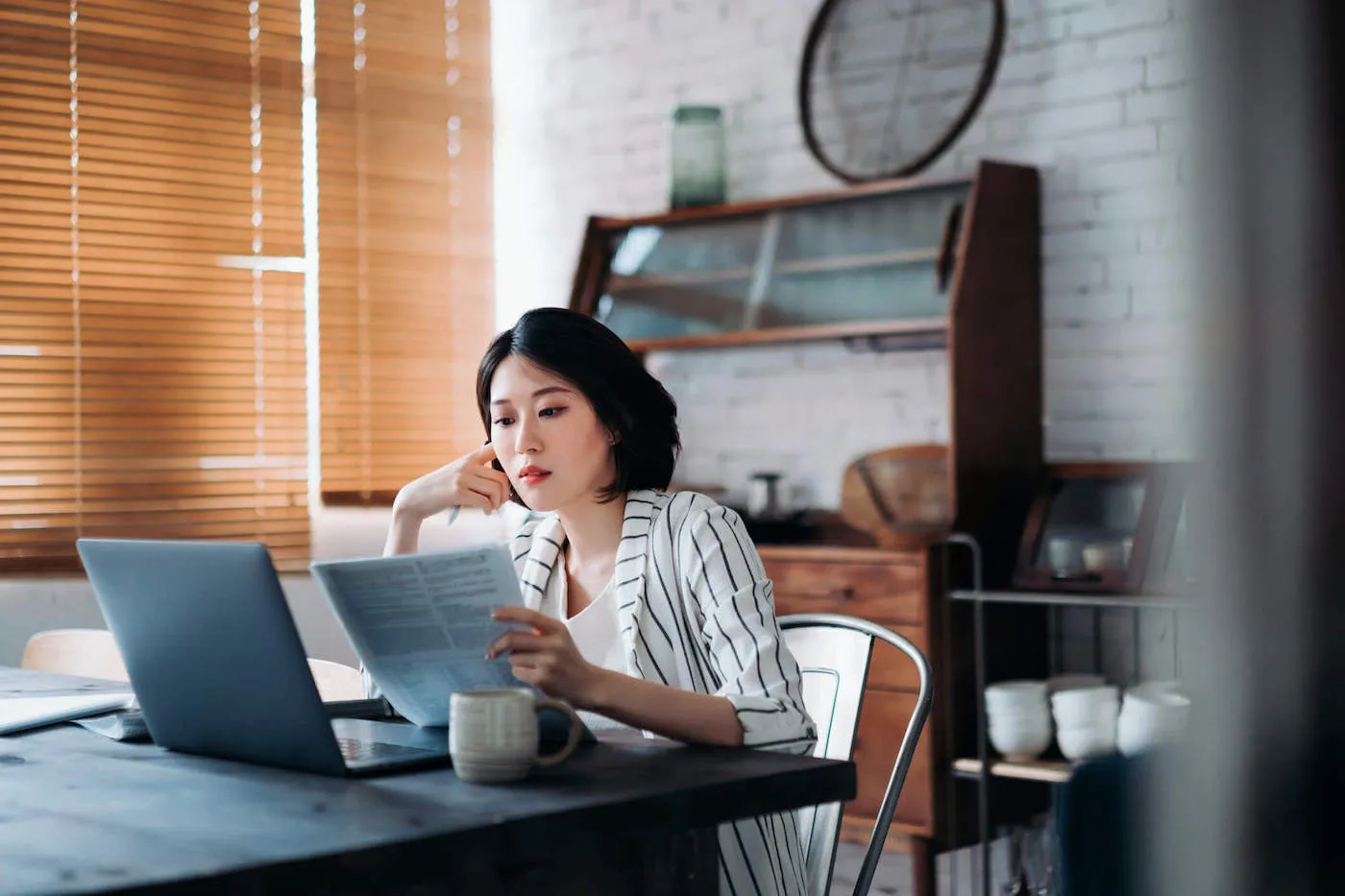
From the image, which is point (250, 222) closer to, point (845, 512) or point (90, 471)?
point (90, 471)

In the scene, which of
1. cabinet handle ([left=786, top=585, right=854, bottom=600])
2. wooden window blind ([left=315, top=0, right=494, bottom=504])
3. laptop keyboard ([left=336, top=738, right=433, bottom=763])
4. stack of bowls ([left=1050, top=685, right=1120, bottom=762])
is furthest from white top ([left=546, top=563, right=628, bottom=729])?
wooden window blind ([left=315, top=0, right=494, bottom=504])

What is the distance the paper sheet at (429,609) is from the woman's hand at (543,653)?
1 centimetres

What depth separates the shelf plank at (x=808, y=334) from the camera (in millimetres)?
3648

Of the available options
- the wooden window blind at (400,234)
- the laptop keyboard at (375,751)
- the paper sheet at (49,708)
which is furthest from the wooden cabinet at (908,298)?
the laptop keyboard at (375,751)

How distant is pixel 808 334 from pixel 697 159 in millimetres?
723

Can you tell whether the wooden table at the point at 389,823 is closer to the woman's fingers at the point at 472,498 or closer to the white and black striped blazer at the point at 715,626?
the white and black striped blazer at the point at 715,626

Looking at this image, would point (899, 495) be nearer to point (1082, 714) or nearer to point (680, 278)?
point (1082, 714)

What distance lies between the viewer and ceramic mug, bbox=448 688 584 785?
1258 millimetres

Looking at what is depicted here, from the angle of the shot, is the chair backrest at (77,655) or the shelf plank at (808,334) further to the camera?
the shelf plank at (808,334)

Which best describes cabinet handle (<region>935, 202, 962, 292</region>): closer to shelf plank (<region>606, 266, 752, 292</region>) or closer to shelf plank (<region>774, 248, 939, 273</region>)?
shelf plank (<region>774, 248, 939, 273</region>)

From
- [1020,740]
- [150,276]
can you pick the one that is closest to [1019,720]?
[1020,740]

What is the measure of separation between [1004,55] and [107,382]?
8.56ft

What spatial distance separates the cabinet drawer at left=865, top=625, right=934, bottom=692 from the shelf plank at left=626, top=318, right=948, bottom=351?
0.74 meters

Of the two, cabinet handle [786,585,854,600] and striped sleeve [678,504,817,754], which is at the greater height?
striped sleeve [678,504,817,754]
